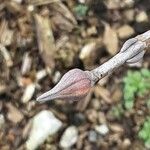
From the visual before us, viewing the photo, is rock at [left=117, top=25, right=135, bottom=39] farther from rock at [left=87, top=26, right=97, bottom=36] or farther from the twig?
the twig

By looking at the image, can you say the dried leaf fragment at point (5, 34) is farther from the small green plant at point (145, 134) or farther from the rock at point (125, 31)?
the small green plant at point (145, 134)

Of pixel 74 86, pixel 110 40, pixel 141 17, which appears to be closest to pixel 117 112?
pixel 110 40

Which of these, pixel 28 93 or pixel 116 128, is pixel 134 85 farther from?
pixel 28 93

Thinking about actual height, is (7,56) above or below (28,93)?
above

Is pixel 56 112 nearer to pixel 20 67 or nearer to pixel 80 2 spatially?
pixel 20 67

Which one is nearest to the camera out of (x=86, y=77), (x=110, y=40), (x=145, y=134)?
(x=86, y=77)

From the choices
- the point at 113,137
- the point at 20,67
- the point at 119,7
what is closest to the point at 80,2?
the point at 119,7
